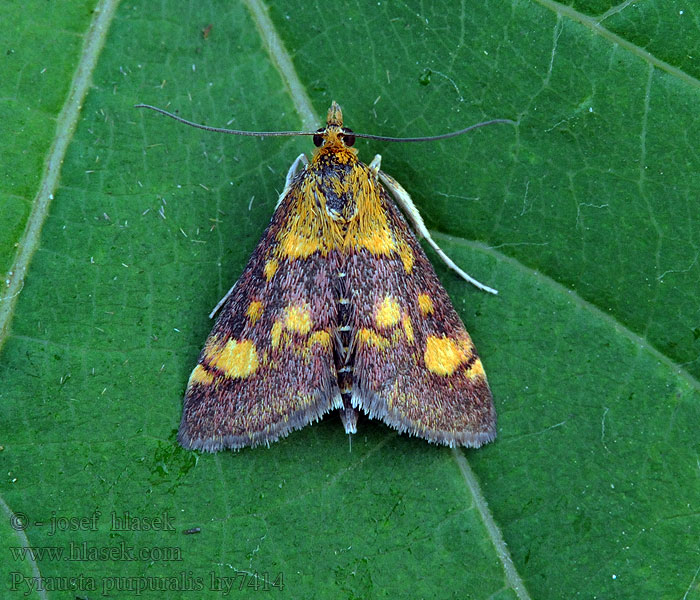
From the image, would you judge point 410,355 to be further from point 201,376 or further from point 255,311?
point 201,376

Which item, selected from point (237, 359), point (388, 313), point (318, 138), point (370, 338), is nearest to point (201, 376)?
point (237, 359)

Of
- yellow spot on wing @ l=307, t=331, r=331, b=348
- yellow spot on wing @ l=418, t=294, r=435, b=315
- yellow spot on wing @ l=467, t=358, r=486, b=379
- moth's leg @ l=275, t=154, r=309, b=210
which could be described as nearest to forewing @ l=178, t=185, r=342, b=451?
yellow spot on wing @ l=307, t=331, r=331, b=348

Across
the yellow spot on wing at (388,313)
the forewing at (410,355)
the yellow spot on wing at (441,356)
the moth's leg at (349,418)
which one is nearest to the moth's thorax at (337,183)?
the forewing at (410,355)

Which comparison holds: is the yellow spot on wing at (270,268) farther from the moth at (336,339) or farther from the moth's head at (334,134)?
the moth's head at (334,134)

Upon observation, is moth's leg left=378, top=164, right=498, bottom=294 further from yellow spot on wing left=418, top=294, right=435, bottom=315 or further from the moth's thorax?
yellow spot on wing left=418, top=294, right=435, bottom=315

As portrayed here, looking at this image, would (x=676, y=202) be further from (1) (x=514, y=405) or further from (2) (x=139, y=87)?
(2) (x=139, y=87)

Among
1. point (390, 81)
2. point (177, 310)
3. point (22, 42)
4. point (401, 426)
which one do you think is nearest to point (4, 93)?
point (22, 42)

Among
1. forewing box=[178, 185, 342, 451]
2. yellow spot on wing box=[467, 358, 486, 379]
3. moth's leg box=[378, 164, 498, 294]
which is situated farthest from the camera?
moth's leg box=[378, 164, 498, 294]
